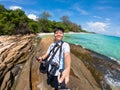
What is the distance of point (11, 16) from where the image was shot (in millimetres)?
64500

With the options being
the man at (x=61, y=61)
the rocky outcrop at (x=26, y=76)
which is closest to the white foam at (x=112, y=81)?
the rocky outcrop at (x=26, y=76)

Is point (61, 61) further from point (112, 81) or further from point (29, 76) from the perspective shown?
point (112, 81)

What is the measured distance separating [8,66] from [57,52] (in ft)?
19.8

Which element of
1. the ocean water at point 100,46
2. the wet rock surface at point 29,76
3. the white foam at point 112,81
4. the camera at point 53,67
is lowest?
the ocean water at point 100,46

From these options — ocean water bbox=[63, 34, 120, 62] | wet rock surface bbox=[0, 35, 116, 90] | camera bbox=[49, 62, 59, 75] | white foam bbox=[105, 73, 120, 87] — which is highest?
camera bbox=[49, 62, 59, 75]

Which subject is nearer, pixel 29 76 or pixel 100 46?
pixel 29 76

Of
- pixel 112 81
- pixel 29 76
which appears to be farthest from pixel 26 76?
pixel 112 81

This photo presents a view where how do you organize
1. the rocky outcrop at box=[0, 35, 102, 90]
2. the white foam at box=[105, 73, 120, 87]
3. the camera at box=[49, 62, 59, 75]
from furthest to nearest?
the white foam at box=[105, 73, 120, 87] < the rocky outcrop at box=[0, 35, 102, 90] < the camera at box=[49, 62, 59, 75]

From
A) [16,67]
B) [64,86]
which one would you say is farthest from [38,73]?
[16,67]

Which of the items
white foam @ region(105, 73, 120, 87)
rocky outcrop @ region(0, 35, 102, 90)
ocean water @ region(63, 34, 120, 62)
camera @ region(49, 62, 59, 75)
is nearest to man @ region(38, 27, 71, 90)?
camera @ region(49, 62, 59, 75)

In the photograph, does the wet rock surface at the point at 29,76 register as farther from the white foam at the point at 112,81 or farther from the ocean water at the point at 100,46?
the ocean water at the point at 100,46

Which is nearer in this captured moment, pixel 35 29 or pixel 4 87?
pixel 4 87

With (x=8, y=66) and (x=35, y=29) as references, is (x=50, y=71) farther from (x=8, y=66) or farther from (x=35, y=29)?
(x=35, y=29)

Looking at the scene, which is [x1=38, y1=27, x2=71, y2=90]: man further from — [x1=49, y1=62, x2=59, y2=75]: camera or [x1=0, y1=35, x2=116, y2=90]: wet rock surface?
[x1=0, y1=35, x2=116, y2=90]: wet rock surface
